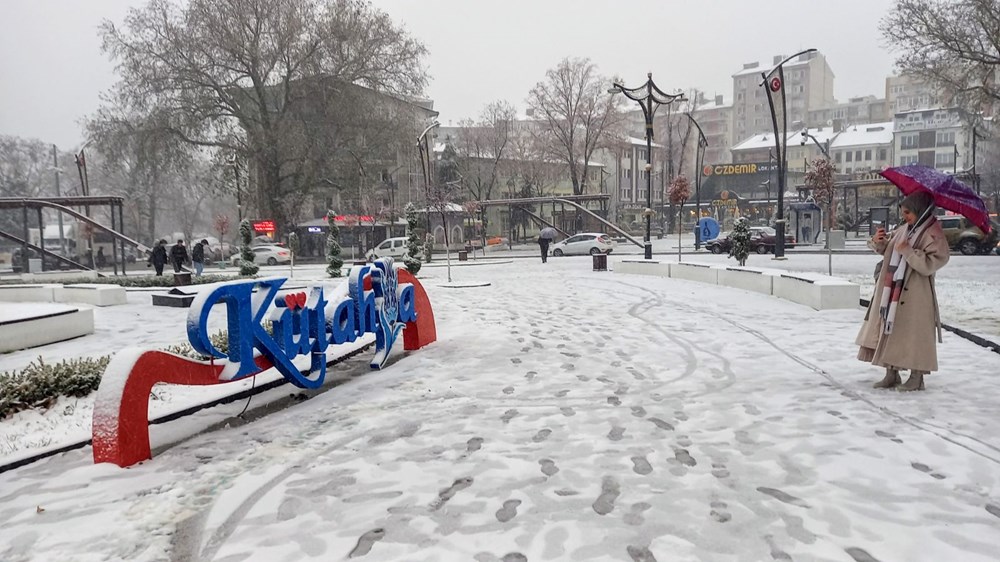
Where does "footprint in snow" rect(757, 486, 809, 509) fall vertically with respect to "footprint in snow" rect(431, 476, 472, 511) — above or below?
below

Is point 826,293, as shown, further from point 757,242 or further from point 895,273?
point 757,242

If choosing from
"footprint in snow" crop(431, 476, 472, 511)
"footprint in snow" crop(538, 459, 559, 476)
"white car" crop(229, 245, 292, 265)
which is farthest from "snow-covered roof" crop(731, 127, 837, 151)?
"footprint in snow" crop(431, 476, 472, 511)

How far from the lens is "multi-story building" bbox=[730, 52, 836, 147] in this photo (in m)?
113

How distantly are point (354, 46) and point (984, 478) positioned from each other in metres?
39.8

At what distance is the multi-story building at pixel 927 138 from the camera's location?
77500 mm

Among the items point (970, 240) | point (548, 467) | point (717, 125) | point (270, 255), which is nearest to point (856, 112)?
point (717, 125)

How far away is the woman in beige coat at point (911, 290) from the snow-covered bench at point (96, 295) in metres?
16.4

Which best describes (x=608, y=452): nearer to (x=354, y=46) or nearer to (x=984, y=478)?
(x=984, y=478)

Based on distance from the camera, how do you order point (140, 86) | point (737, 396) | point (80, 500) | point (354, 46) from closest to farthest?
1. point (80, 500)
2. point (737, 396)
3. point (140, 86)
4. point (354, 46)

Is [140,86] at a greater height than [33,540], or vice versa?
[140,86]

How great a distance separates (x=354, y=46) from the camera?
127ft

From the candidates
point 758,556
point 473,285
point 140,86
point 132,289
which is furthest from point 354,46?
point 758,556

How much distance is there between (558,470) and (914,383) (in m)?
3.83

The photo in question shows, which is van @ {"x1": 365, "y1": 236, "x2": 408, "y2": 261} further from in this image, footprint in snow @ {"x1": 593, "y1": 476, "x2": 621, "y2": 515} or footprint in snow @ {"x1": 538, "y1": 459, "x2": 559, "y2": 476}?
footprint in snow @ {"x1": 593, "y1": 476, "x2": 621, "y2": 515}
